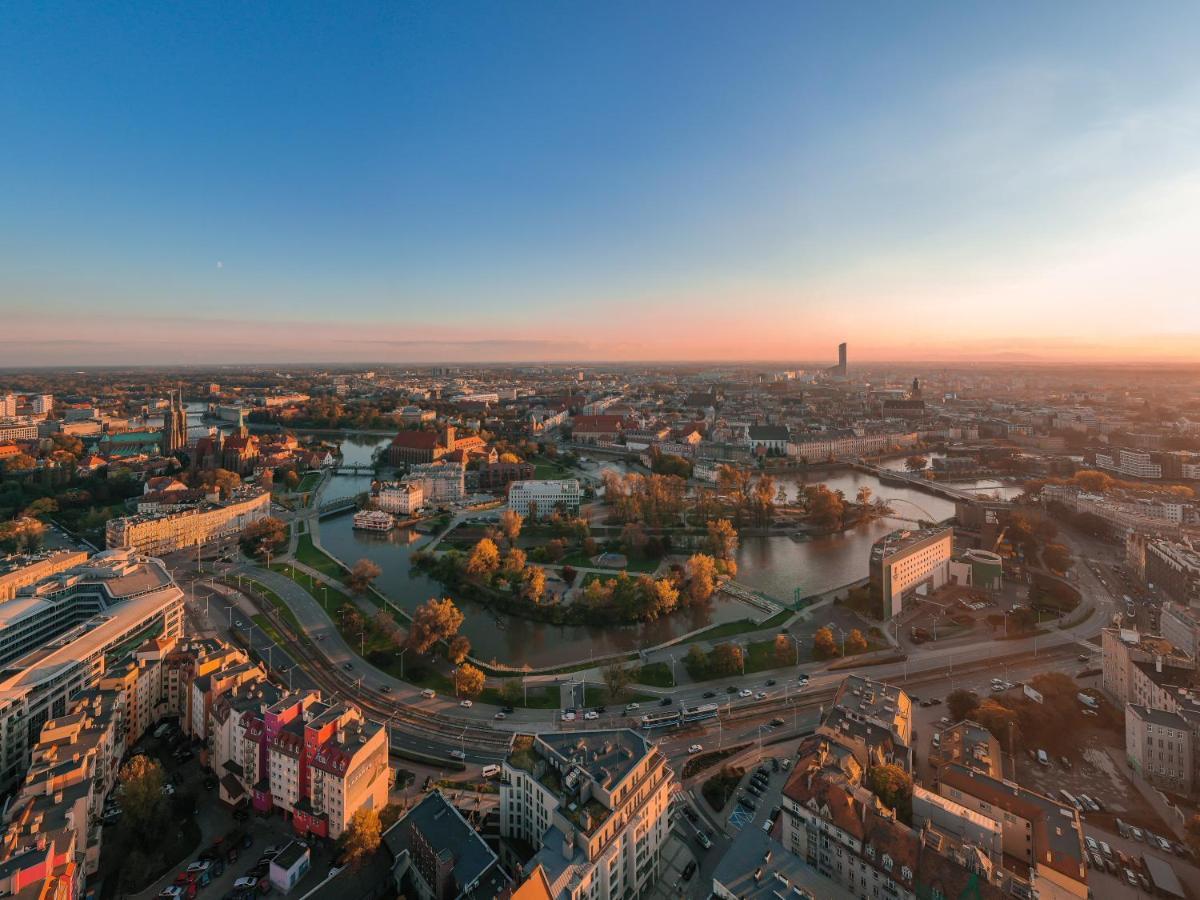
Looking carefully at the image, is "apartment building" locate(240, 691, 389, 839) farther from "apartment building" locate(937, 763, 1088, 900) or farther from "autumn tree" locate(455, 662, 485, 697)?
"apartment building" locate(937, 763, 1088, 900)

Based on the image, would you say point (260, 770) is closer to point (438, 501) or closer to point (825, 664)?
point (825, 664)

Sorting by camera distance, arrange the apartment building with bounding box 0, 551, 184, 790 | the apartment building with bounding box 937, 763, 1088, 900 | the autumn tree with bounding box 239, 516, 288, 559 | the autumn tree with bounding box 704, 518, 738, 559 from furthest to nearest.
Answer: the autumn tree with bounding box 239, 516, 288, 559, the autumn tree with bounding box 704, 518, 738, 559, the apartment building with bounding box 0, 551, 184, 790, the apartment building with bounding box 937, 763, 1088, 900

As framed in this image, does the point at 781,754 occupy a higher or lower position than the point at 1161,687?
lower

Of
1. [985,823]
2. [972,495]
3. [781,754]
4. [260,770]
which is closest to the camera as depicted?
[985,823]

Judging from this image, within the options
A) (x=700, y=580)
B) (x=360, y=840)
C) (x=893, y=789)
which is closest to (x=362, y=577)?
(x=700, y=580)

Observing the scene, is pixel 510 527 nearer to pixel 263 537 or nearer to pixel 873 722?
pixel 263 537

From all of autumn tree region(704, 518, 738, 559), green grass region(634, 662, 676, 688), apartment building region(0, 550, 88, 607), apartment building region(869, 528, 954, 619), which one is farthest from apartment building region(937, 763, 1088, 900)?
apartment building region(0, 550, 88, 607)

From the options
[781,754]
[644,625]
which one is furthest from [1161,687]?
[644,625]
